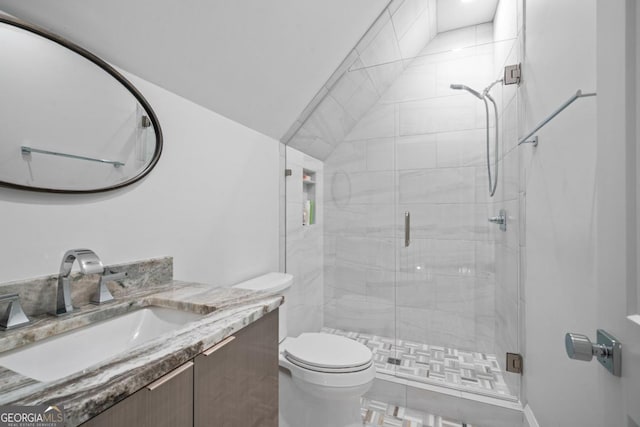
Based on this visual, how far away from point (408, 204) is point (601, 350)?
186 cm

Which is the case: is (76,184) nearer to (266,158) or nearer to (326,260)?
(266,158)

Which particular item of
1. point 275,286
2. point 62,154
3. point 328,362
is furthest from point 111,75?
point 328,362

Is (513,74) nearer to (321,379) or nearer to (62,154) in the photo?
(321,379)

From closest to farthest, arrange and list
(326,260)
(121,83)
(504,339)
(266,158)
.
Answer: (121,83) < (504,339) < (266,158) < (326,260)

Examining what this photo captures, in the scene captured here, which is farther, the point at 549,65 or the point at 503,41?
the point at 503,41

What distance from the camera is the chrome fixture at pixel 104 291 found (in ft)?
3.13

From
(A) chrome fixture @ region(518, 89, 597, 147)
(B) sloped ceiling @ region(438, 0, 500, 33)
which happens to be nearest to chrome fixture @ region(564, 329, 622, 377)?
(A) chrome fixture @ region(518, 89, 597, 147)

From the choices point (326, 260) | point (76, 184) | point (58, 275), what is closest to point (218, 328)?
point (58, 275)

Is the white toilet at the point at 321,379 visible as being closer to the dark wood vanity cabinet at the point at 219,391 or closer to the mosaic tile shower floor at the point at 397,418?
the mosaic tile shower floor at the point at 397,418

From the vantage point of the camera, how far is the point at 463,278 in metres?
2.22

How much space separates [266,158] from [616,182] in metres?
1.78

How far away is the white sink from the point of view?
2.28 feet

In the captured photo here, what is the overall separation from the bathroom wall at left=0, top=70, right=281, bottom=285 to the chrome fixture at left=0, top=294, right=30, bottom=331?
99 mm

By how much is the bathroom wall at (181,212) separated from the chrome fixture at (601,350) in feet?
4.48
